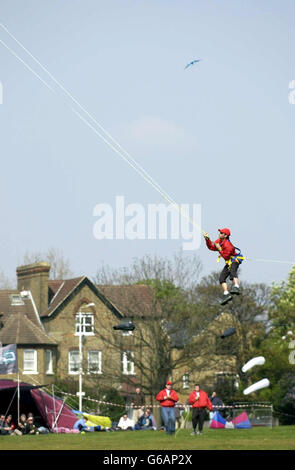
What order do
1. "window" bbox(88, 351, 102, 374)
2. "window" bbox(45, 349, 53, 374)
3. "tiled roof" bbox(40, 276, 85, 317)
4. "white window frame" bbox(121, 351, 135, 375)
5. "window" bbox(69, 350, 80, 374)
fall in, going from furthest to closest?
"tiled roof" bbox(40, 276, 85, 317)
"window" bbox(69, 350, 80, 374)
"window" bbox(45, 349, 53, 374)
"white window frame" bbox(121, 351, 135, 375)
"window" bbox(88, 351, 102, 374)

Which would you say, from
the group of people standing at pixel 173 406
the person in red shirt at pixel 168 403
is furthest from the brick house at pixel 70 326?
the person in red shirt at pixel 168 403

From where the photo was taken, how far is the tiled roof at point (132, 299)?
238 ft

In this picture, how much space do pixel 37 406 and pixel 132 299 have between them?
30581 mm

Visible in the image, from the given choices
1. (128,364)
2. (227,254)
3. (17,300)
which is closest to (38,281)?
(17,300)

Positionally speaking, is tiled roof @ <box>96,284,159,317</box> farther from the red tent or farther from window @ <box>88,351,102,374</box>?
the red tent

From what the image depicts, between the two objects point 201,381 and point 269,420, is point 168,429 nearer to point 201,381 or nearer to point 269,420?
point 269,420

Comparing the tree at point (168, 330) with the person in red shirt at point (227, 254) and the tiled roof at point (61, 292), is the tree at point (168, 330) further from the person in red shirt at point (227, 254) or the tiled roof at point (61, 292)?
the person in red shirt at point (227, 254)

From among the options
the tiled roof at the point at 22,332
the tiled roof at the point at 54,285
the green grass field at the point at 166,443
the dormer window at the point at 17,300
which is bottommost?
the green grass field at the point at 166,443

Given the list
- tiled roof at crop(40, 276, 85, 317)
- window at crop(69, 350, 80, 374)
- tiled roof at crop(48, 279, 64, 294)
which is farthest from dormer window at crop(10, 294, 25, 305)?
window at crop(69, 350, 80, 374)

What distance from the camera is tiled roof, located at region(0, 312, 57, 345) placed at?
74.6m

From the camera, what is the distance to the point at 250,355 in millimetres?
79688

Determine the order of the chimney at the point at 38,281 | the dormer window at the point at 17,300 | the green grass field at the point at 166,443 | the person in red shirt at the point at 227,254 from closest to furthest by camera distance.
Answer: the green grass field at the point at 166,443 < the person in red shirt at the point at 227,254 < the chimney at the point at 38,281 < the dormer window at the point at 17,300

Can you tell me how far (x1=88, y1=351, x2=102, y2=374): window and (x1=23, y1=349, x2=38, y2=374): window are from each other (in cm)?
444

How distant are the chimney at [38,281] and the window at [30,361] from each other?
15.6ft
